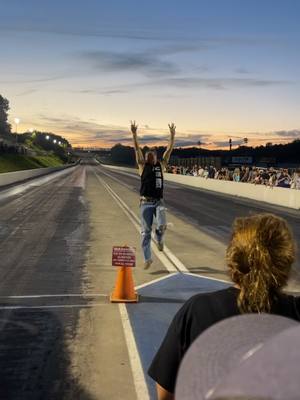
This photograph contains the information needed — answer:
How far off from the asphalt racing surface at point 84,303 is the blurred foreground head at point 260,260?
2633 mm

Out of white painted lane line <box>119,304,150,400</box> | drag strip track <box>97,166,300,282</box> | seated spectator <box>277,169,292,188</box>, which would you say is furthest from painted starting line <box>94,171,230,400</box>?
seated spectator <box>277,169,292,188</box>

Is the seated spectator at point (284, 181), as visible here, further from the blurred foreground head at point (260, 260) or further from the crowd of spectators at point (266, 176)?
the blurred foreground head at point (260, 260)

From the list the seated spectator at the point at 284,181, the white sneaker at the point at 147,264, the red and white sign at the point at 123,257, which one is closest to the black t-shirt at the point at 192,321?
the red and white sign at the point at 123,257

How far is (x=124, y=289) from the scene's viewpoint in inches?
307

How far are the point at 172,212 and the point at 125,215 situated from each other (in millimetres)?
2608

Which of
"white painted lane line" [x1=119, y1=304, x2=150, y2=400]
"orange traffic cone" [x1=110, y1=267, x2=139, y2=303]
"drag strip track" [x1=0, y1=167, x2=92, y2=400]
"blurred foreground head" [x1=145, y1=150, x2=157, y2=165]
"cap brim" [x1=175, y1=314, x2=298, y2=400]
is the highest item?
"blurred foreground head" [x1=145, y1=150, x2=157, y2=165]

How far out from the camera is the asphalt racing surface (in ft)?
16.7

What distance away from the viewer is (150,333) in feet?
21.0

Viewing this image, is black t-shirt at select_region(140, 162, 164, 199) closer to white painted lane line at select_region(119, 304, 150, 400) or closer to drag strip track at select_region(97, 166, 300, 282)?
white painted lane line at select_region(119, 304, 150, 400)

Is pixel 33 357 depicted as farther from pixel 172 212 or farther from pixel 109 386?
pixel 172 212

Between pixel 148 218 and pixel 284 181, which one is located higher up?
pixel 148 218

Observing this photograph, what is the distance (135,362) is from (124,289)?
7.53 ft

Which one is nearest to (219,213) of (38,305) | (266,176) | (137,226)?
(137,226)

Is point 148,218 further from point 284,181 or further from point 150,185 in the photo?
point 284,181
